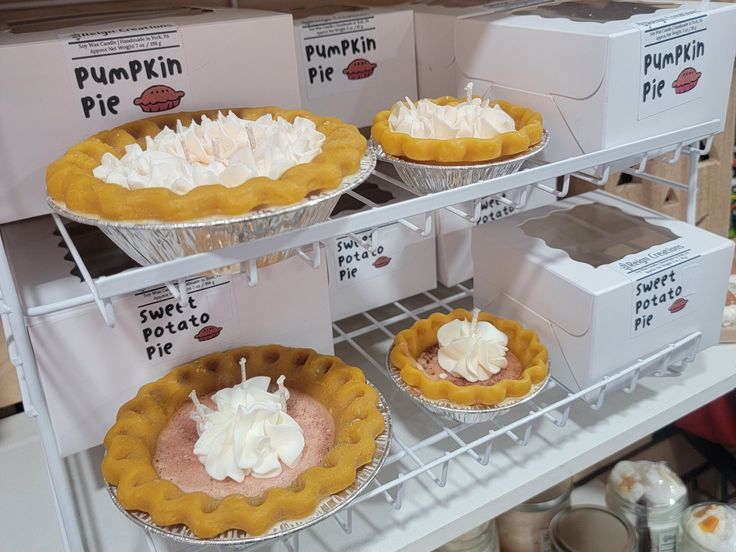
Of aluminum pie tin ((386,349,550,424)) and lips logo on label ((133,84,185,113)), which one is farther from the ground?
lips logo on label ((133,84,185,113))

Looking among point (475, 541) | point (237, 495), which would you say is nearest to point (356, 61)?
point (237, 495)

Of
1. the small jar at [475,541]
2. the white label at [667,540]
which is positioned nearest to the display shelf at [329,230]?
the small jar at [475,541]

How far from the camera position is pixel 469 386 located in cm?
73

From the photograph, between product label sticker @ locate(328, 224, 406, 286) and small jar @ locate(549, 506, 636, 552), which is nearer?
product label sticker @ locate(328, 224, 406, 286)

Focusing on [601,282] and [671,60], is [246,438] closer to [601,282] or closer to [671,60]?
[601,282]

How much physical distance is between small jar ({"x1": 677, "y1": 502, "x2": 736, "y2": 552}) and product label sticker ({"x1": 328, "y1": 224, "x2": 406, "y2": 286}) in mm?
593

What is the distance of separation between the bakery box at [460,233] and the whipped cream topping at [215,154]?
1.05ft

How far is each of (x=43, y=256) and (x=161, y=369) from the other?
0.17 m

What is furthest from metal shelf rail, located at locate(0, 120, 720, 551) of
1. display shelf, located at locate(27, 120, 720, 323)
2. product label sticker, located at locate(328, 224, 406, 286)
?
product label sticker, located at locate(328, 224, 406, 286)

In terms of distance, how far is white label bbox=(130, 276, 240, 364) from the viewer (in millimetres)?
693

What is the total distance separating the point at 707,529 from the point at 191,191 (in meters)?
0.91

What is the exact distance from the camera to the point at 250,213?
52 centimetres

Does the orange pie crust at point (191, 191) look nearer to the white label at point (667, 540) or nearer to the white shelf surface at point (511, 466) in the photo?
the white shelf surface at point (511, 466)

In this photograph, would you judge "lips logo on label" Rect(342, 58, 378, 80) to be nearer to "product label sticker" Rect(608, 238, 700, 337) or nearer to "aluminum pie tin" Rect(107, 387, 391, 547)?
"product label sticker" Rect(608, 238, 700, 337)
